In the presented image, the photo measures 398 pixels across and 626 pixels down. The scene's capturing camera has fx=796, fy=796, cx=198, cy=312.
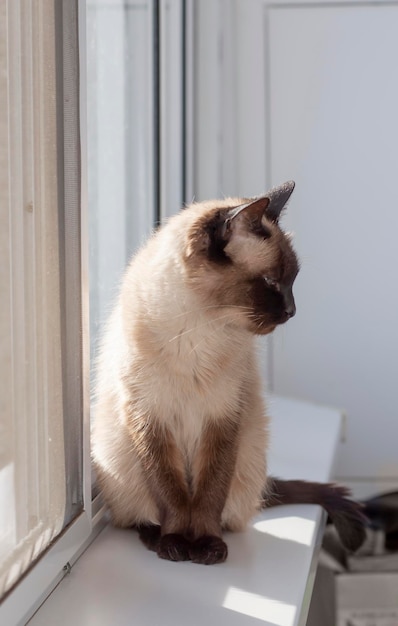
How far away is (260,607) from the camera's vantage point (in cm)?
97

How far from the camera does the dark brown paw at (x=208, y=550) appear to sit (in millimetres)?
1078

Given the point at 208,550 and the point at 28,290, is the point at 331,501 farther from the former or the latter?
the point at 28,290

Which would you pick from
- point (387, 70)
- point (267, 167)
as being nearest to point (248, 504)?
point (267, 167)

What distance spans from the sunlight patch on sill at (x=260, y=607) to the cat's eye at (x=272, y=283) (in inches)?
15.4

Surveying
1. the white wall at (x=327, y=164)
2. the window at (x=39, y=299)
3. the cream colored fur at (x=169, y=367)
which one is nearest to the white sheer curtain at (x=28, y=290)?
the window at (x=39, y=299)

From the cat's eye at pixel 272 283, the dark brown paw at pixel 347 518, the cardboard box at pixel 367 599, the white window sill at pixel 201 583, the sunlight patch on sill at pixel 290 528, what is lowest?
the cardboard box at pixel 367 599

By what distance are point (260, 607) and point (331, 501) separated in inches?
16.6

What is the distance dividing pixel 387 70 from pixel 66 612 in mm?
2102

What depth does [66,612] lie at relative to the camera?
0.94 metres

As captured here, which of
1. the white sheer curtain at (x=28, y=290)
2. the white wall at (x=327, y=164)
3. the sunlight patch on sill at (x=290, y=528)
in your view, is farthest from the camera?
the white wall at (x=327, y=164)

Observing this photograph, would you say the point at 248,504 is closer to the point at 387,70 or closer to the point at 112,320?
the point at 112,320

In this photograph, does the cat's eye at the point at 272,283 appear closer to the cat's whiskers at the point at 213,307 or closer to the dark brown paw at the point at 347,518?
the cat's whiskers at the point at 213,307

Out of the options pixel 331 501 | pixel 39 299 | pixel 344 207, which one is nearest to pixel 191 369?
pixel 39 299

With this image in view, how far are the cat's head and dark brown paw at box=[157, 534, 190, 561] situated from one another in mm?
308
